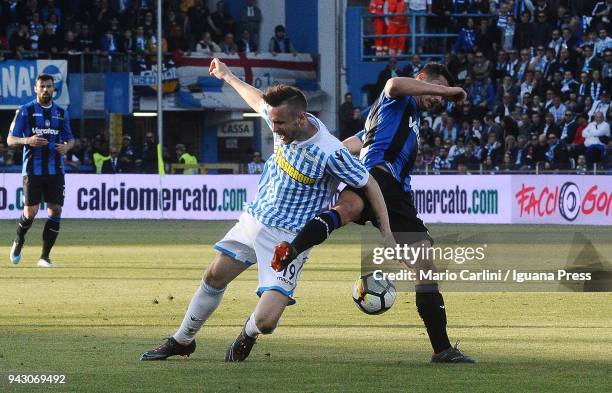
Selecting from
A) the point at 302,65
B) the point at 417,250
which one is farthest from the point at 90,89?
the point at 417,250

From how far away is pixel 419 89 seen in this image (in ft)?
30.1

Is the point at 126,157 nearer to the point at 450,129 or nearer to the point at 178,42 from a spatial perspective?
the point at 178,42

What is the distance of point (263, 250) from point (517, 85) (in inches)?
1054

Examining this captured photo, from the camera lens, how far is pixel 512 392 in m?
8.12

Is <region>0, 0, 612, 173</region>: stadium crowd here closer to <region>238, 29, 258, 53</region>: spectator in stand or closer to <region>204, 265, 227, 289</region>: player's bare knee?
<region>238, 29, 258, 53</region>: spectator in stand

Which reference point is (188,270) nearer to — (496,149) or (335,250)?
(335,250)

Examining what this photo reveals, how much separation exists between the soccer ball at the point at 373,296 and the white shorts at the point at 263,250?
50 cm

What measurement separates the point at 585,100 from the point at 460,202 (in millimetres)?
5708

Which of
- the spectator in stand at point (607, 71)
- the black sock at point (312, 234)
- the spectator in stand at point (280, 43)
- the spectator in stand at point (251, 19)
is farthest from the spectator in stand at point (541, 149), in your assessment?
the black sock at point (312, 234)

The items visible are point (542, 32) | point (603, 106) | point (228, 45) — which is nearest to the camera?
point (603, 106)

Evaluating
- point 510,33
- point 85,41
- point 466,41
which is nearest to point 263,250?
point 510,33

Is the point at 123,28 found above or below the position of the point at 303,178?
above

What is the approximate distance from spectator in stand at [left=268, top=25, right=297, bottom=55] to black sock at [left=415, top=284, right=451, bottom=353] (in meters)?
31.7

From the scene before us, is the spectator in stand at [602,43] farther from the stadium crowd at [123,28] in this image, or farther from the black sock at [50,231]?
the black sock at [50,231]
